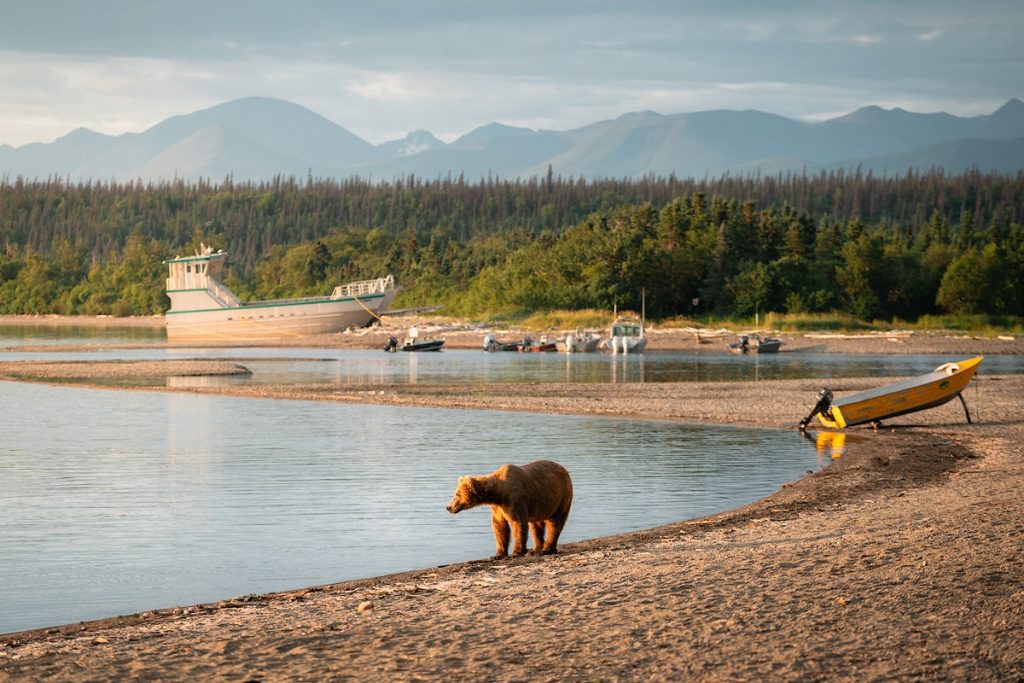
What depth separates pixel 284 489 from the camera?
20312mm

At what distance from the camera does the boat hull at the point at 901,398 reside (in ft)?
90.6

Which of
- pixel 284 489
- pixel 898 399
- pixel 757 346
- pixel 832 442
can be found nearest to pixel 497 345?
pixel 757 346

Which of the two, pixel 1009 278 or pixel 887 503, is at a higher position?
pixel 1009 278

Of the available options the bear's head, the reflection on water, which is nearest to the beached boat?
the reflection on water

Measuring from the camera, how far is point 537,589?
11.4 meters

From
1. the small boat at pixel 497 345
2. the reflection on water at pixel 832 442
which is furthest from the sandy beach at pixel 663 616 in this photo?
the small boat at pixel 497 345

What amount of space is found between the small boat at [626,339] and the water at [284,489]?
4022 centimetres

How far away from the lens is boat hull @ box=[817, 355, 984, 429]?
2762 cm

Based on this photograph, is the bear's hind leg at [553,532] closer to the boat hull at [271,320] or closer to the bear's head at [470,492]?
the bear's head at [470,492]

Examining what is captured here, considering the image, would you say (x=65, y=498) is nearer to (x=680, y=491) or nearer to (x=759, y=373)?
(x=680, y=491)

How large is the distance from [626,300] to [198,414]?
67614 mm

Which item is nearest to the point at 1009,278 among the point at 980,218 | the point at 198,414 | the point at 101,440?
the point at 198,414

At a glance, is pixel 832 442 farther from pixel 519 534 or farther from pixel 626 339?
pixel 626 339

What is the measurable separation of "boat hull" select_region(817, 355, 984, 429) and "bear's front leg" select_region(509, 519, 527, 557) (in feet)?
52.1
